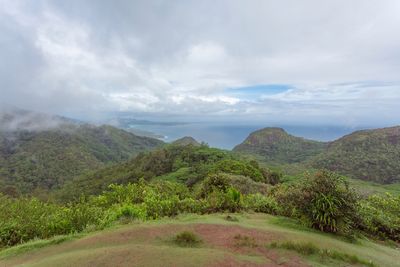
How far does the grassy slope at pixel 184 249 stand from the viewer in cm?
899

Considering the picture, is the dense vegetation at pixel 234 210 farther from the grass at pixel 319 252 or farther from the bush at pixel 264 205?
the grass at pixel 319 252

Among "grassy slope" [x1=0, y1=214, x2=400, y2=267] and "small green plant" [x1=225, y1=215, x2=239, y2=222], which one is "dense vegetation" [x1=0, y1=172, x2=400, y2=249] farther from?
"small green plant" [x1=225, y1=215, x2=239, y2=222]

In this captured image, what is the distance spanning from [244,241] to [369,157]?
420ft

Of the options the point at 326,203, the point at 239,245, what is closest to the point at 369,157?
the point at 326,203

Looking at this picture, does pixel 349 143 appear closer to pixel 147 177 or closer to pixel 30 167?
pixel 147 177

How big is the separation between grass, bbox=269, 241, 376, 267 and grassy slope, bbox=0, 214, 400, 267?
274 mm

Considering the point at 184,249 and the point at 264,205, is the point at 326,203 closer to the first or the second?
the point at 264,205

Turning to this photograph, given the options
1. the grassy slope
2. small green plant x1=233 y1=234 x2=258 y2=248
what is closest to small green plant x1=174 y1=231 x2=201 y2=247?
A: the grassy slope

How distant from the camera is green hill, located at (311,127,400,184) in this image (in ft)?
368

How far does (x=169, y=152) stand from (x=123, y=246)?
85.0m

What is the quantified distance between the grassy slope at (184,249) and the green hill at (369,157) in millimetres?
109933

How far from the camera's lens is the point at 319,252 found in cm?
1038

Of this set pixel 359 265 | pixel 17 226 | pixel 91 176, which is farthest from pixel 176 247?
pixel 91 176

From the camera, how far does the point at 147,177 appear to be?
77875mm
